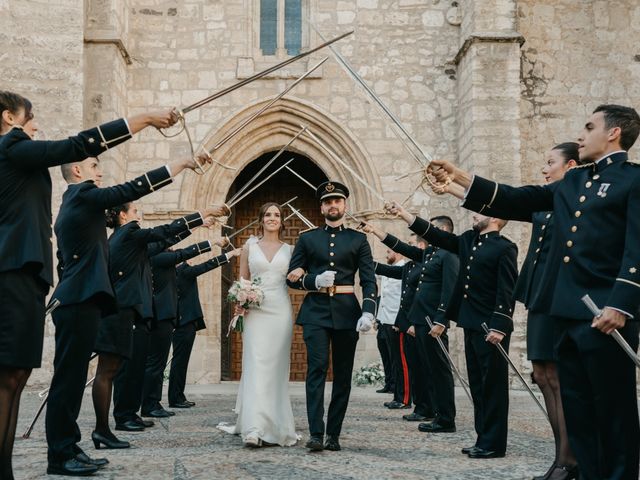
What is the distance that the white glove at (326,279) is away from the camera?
5.98 meters

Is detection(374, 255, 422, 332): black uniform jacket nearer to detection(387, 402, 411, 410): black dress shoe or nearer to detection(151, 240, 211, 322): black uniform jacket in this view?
detection(387, 402, 411, 410): black dress shoe

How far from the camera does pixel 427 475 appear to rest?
15.7 feet

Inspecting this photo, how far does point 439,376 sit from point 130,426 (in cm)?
274

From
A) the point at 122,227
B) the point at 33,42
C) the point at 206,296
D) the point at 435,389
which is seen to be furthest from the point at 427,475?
the point at 33,42

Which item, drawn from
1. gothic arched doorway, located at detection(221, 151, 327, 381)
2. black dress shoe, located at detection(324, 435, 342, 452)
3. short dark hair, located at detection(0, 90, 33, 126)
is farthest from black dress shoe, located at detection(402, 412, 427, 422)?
gothic arched doorway, located at detection(221, 151, 327, 381)

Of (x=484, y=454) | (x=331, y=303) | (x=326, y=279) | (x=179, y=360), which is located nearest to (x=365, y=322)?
(x=331, y=303)

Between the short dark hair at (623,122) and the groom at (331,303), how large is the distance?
8.44 ft

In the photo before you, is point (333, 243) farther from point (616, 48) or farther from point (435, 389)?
point (616, 48)

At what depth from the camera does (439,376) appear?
726 cm

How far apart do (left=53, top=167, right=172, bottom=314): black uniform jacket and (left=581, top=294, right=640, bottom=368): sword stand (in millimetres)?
2541

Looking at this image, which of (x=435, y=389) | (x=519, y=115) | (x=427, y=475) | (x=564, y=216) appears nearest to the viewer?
(x=564, y=216)

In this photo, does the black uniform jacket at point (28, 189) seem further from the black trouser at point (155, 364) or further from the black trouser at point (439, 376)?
the black trouser at point (155, 364)

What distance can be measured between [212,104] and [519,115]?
5044 mm

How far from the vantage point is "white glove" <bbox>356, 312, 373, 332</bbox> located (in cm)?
589
